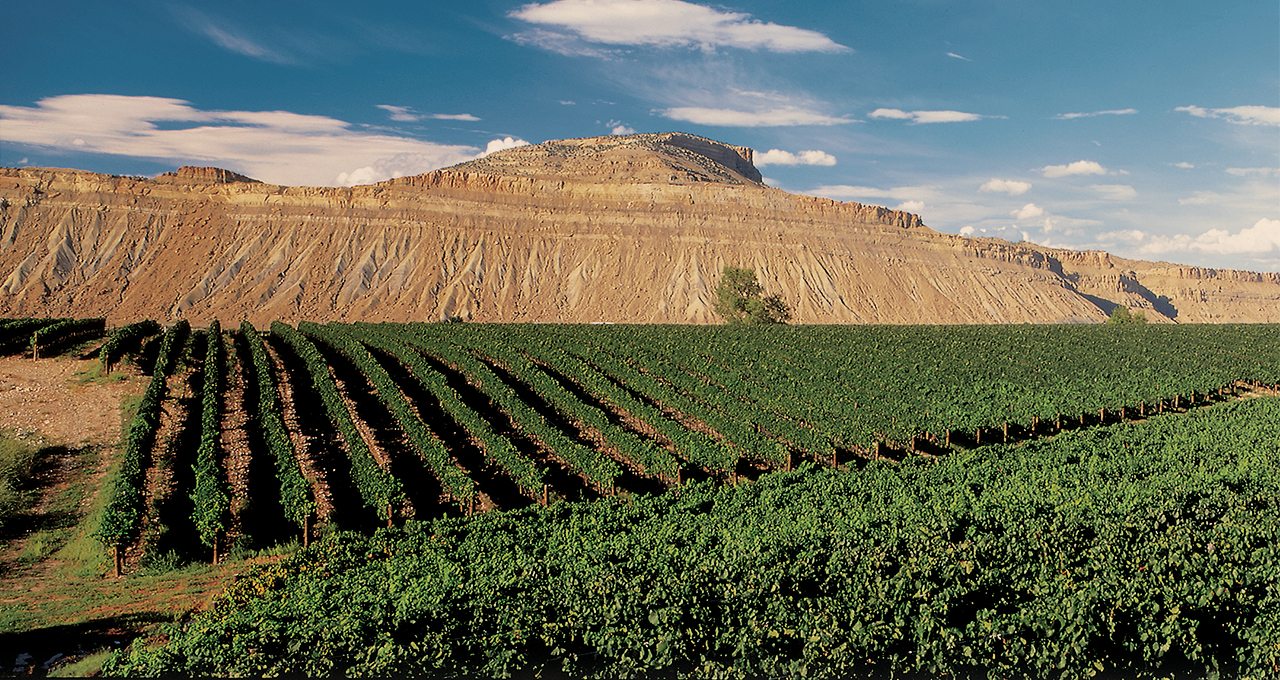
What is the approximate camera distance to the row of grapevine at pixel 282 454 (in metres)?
21.7

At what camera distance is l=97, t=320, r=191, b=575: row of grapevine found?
64.0 feet

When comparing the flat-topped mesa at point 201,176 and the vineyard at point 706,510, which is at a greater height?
the flat-topped mesa at point 201,176

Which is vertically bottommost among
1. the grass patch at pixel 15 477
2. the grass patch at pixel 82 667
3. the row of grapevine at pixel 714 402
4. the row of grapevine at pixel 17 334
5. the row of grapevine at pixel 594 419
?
the grass patch at pixel 15 477

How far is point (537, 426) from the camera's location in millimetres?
32375

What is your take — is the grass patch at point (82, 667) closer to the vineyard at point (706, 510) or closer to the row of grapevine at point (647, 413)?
the vineyard at point (706, 510)

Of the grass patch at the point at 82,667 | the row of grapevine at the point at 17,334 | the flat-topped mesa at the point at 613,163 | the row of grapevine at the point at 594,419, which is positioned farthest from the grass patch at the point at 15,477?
the flat-topped mesa at the point at 613,163

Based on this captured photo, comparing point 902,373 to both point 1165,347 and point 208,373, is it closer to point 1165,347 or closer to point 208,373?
point 1165,347

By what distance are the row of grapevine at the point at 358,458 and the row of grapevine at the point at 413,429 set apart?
1.72m

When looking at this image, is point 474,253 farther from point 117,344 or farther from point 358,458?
point 358,458

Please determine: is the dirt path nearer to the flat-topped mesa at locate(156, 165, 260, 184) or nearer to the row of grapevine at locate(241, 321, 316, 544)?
the row of grapevine at locate(241, 321, 316, 544)

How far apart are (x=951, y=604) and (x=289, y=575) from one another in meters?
12.5

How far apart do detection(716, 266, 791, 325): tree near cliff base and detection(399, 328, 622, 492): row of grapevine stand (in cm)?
4294

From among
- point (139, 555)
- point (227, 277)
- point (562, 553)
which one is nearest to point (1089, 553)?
point (562, 553)

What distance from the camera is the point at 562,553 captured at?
1688 centimetres
